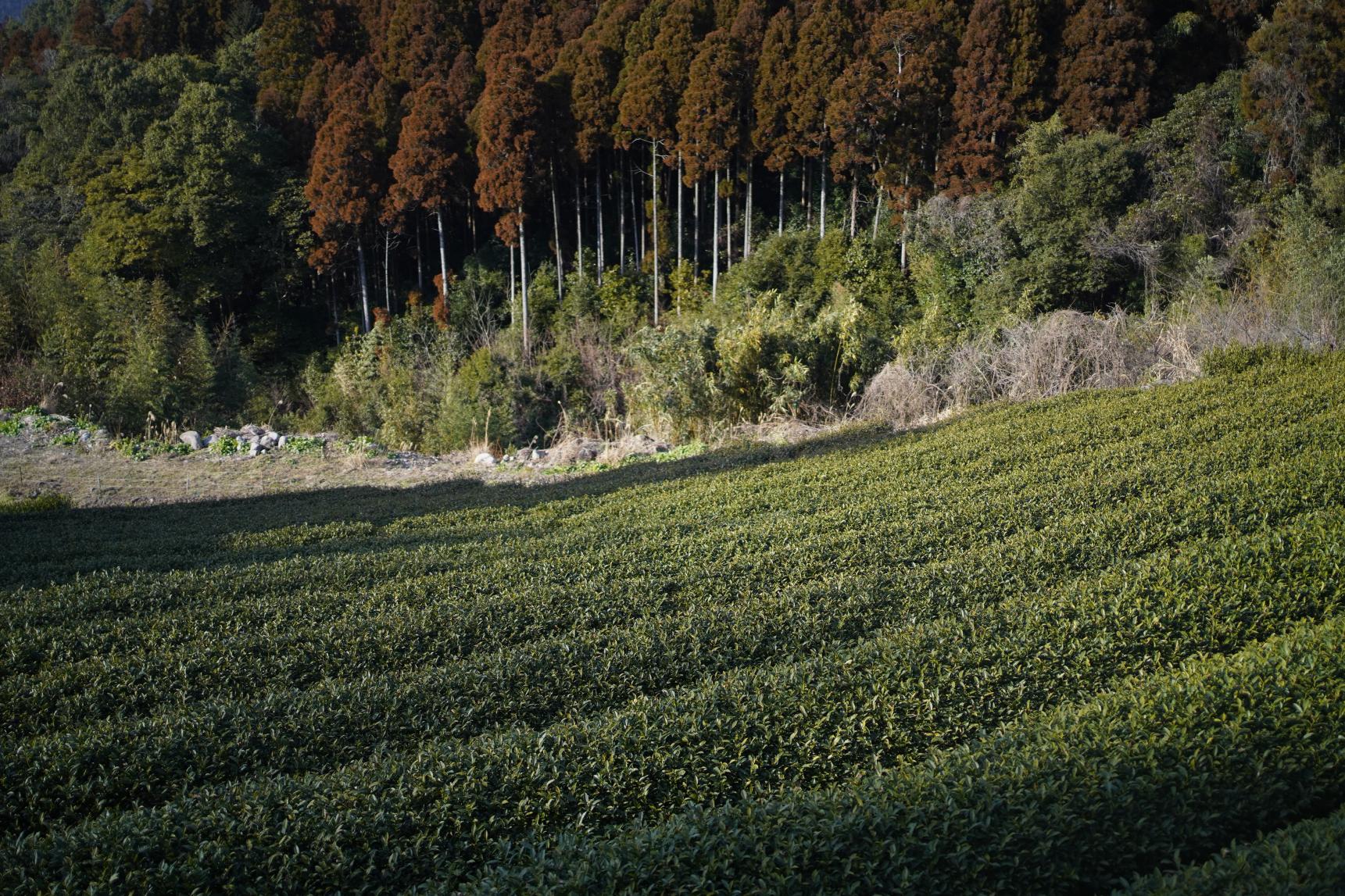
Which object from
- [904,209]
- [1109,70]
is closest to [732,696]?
[904,209]

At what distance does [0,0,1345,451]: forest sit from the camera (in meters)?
16.6

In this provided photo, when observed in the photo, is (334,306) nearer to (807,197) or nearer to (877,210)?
(807,197)

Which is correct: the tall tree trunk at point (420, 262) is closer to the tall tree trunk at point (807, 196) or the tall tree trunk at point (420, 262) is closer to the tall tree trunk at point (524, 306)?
the tall tree trunk at point (524, 306)

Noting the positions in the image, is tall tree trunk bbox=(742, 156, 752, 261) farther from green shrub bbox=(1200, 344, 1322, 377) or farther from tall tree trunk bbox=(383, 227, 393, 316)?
green shrub bbox=(1200, 344, 1322, 377)

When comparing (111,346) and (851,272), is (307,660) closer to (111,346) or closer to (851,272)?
(111,346)

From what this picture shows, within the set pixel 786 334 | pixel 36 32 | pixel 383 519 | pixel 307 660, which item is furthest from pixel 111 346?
pixel 36 32

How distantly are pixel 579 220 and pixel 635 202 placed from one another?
9.16ft

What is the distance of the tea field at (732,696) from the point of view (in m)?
3.09

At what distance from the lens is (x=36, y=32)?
4347cm

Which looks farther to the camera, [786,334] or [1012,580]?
[786,334]

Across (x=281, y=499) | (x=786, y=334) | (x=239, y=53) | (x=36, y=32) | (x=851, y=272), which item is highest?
(x=36, y=32)

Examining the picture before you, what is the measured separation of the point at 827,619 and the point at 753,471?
16.7 ft

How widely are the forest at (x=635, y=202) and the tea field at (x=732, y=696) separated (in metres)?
7.47

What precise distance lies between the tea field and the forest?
24.5 feet
